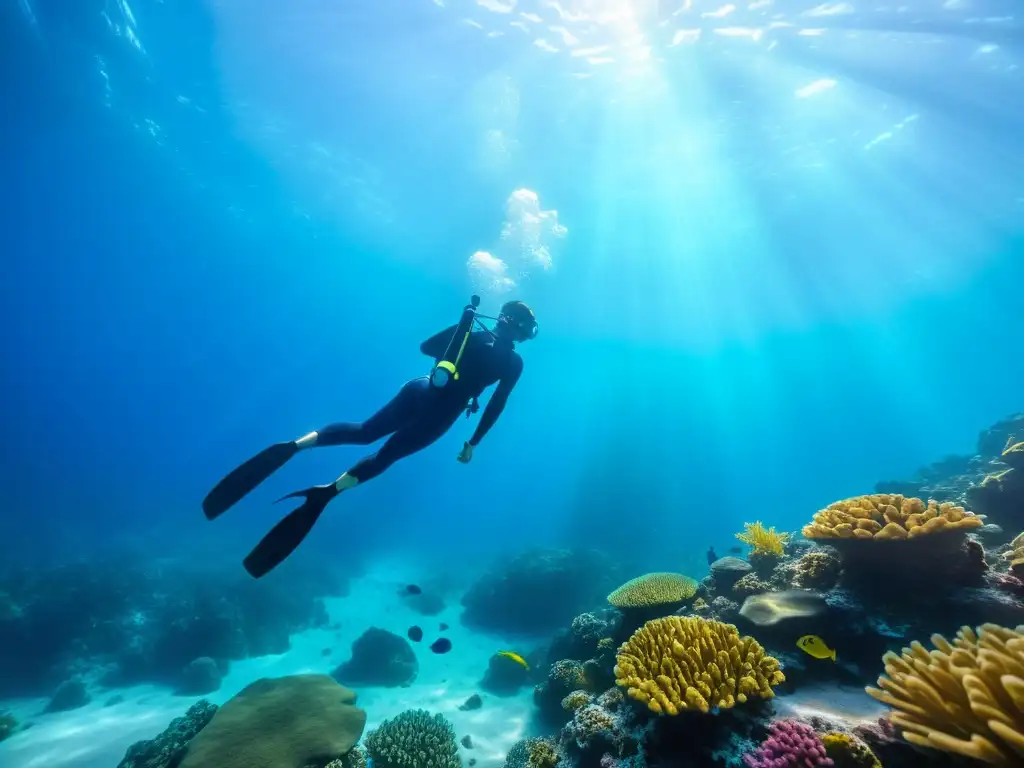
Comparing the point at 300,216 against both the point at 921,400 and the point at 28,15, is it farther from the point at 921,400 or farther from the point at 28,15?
the point at 921,400

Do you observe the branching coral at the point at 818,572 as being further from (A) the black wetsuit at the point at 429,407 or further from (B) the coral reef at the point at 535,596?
(B) the coral reef at the point at 535,596

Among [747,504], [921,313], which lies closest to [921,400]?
[747,504]

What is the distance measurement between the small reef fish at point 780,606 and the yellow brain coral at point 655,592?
4.67 ft

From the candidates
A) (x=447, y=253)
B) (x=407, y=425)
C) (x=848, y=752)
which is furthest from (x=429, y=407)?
(x=447, y=253)

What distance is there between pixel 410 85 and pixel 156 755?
28951 millimetres

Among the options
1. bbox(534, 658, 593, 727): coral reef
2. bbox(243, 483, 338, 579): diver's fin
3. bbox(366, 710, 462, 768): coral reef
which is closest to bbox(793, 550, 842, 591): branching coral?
bbox(534, 658, 593, 727): coral reef

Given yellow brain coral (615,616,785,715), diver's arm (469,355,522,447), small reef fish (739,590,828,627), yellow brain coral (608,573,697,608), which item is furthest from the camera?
diver's arm (469,355,522,447)

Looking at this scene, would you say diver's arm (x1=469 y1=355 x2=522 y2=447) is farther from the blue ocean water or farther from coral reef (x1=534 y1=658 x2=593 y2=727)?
the blue ocean water

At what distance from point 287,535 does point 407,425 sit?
1.90 meters

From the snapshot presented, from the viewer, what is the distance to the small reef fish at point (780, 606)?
183 inches

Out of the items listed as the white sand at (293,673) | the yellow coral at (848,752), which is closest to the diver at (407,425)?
the yellow coral at (848,752)

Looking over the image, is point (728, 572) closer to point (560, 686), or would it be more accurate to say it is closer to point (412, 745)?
point (560, 686)

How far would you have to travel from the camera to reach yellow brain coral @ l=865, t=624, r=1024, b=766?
2.01 metres

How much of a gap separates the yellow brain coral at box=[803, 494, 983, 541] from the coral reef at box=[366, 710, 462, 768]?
253 inches
